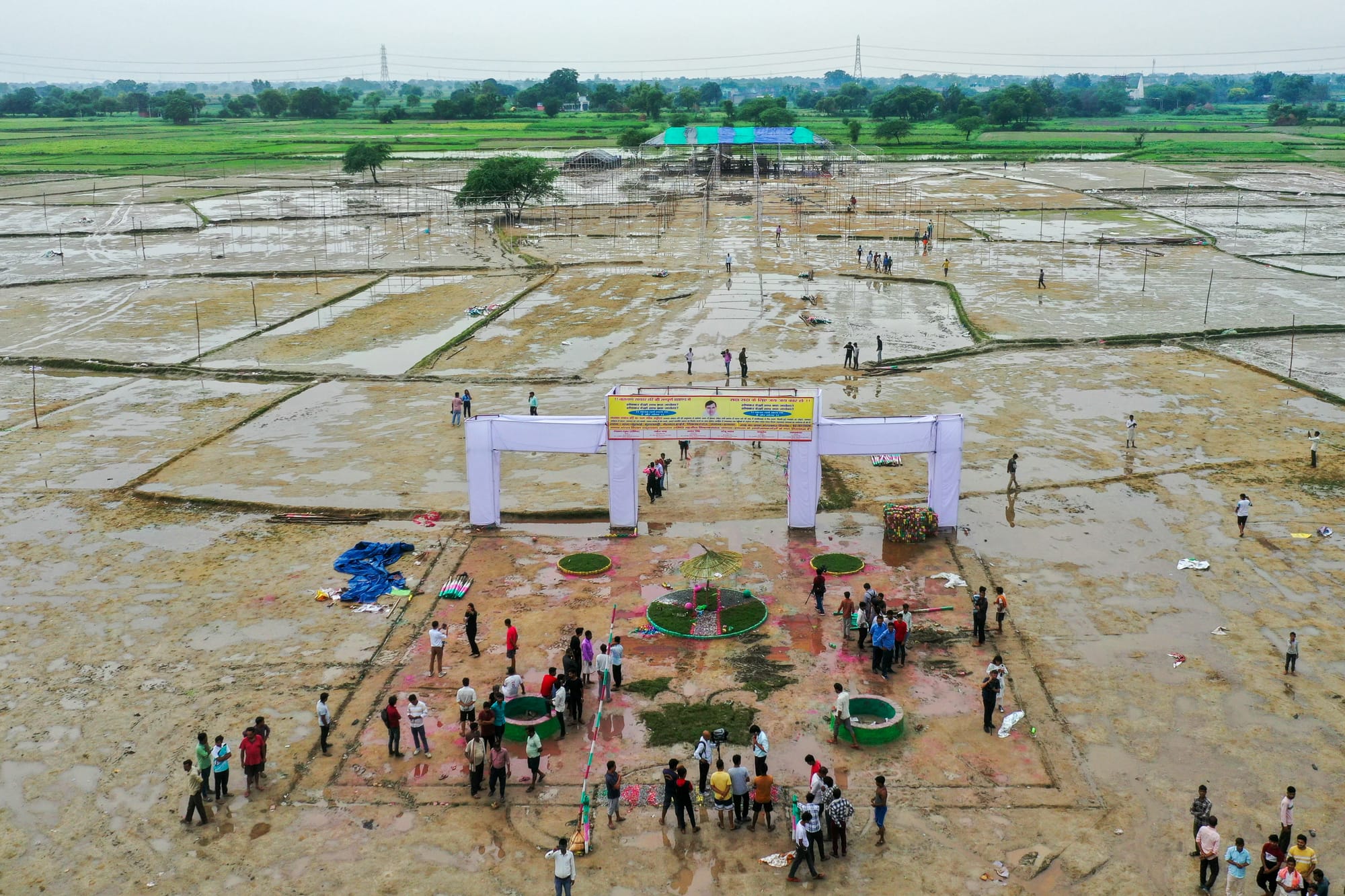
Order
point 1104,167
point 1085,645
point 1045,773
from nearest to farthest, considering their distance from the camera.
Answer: point 1045,773
point 1085,645
point 1104,167

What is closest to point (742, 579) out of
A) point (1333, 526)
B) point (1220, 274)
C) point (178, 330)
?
point (1333, 526)

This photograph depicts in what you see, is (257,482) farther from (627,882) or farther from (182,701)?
(627,882)

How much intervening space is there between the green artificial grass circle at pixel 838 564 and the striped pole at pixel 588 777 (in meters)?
5.04

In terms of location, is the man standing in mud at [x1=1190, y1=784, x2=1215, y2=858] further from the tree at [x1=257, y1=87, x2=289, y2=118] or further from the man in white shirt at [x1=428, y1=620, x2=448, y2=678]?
the tree at [x1=257, y1=87, x2=289, y2=118]

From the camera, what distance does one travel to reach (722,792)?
45.9 ft

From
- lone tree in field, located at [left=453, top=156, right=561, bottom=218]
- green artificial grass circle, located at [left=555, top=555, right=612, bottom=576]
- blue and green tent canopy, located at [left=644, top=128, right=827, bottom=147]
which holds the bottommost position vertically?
green artificial grass circle, located at [left=555, top=555, right=612, bottom=576]

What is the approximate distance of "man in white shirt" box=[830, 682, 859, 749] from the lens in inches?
620

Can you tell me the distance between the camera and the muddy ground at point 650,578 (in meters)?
14.1

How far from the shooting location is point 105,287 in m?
52.6

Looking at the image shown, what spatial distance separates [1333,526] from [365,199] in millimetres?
74248

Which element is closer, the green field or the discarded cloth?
the discarded cloth

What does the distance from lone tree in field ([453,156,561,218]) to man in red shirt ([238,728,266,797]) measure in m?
58.9

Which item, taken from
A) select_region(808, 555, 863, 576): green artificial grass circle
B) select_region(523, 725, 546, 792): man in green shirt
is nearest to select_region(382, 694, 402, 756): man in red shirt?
select_region(523, 725, 546, 792): man in green shirt

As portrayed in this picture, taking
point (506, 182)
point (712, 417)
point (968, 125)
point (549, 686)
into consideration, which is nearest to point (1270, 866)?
point (549, 686)
